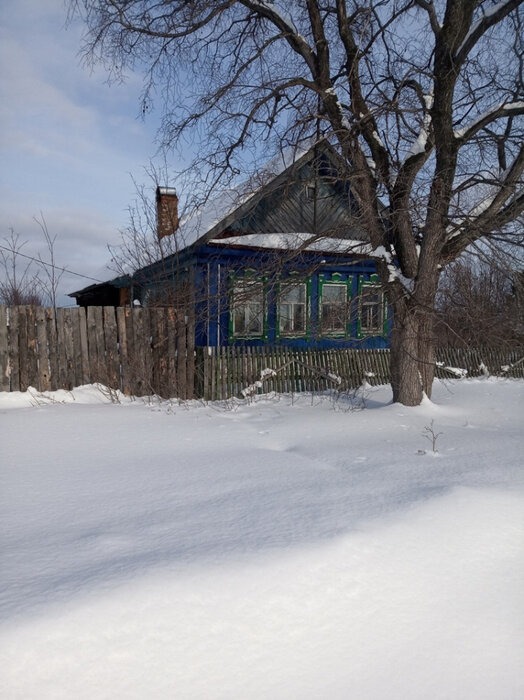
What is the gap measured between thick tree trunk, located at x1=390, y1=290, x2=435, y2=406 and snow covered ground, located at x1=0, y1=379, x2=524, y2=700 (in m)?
3.37

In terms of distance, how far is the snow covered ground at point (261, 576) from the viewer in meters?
1.89

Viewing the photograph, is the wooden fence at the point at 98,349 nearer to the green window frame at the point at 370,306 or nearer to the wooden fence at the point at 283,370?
the wooden fence at the point at 283,370

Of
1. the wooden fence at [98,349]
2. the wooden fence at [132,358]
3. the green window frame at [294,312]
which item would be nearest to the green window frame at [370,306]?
the green window frame at [294,312]

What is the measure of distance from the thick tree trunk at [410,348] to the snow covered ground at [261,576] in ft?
11.1

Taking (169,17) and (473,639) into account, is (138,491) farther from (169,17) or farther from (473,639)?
(169,17)

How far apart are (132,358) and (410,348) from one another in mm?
4774

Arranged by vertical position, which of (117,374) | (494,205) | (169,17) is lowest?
(117,374)

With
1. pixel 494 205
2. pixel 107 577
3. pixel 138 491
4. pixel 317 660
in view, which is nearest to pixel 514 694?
pixel 317 660

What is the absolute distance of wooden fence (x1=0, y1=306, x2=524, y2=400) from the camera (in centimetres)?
838

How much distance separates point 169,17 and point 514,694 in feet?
30.5

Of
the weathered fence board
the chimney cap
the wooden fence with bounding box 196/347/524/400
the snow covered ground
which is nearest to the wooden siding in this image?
the chimney cap

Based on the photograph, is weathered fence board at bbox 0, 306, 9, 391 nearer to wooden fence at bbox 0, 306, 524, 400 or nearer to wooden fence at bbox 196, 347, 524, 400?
wooden fence at bbox 0, 306, 524, 400

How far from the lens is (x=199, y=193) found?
27.3ft

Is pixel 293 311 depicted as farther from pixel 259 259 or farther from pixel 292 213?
pixel 259 259
